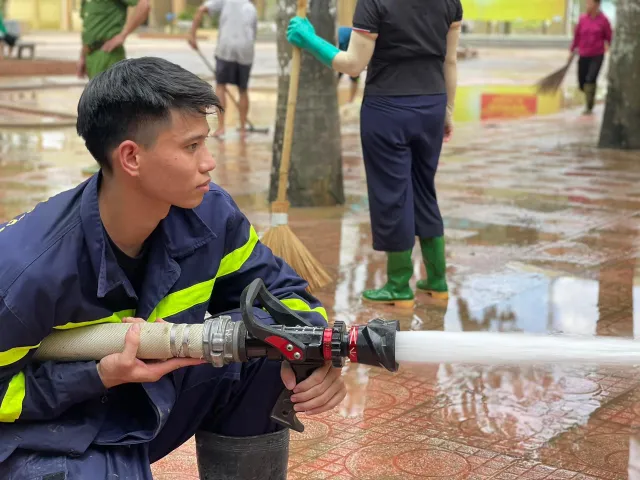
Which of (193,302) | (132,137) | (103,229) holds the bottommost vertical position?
(193,302)

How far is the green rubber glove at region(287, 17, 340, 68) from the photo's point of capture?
5.20 meters

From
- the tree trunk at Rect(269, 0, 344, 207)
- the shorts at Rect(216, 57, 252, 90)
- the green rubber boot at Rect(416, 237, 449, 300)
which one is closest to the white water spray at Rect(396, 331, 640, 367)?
the green rubber boot at Rect(416, 237, 449, 300)

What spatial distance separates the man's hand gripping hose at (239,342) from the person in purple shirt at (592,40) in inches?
494

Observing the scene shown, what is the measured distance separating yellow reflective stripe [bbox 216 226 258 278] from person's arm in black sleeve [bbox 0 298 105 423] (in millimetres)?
445

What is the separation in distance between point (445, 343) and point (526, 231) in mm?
4778

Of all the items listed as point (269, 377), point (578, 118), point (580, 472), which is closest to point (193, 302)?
point (269, 377)

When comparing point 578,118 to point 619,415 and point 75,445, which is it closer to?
point 619,415

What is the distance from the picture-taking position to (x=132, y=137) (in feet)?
7.80

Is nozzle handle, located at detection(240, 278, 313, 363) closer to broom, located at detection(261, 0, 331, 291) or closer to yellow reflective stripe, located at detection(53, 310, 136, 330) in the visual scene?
yellow reflective stripe, located at detection(53, 310, 136, 330)

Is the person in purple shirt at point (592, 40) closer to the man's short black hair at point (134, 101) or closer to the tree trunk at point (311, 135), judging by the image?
the tree trunk at point (311, 135)

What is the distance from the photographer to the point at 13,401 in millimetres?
2322

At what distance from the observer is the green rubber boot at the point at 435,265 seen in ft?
17.6

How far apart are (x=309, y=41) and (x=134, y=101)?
3.03 meters

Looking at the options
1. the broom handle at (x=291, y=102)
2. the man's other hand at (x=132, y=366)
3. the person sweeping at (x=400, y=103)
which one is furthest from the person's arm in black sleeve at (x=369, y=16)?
the man's other hand at (x=132, y=366)
